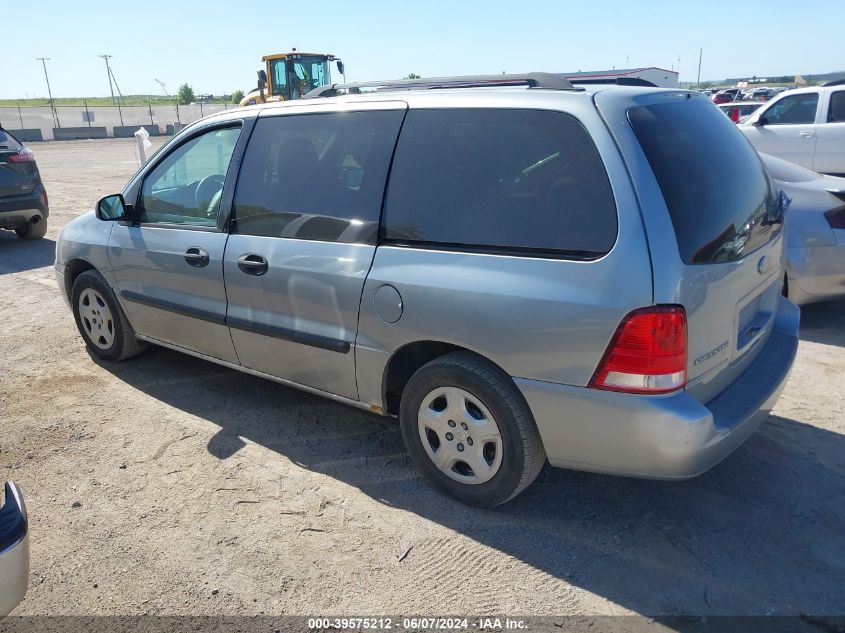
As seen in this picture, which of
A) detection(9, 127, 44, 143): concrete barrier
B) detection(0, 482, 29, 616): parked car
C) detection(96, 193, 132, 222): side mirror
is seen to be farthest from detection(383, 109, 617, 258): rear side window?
detection(9, 127, 44, 143): concrete barrier

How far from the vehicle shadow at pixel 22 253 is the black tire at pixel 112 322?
150 inches

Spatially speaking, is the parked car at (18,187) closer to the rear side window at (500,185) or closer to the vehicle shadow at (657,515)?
the vehicle shadow at (657,515)

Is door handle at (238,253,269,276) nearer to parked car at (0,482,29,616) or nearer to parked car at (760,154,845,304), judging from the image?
parked car at (0,482,29,616)

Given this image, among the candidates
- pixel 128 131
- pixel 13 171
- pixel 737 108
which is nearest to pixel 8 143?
pixel 13 171

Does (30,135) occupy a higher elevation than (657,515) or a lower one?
higher

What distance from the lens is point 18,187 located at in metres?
9.20

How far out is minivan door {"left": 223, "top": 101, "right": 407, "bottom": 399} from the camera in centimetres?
339

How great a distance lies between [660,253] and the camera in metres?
2.57

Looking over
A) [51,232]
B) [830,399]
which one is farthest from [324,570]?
[51,232]

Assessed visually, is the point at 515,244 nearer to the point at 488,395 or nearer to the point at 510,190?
the point at 510,190

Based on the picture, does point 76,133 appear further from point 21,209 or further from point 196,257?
point 196,257

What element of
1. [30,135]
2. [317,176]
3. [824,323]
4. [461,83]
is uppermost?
[461,83]

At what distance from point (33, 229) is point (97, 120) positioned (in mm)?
42378

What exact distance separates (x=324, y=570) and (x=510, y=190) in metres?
1.77
